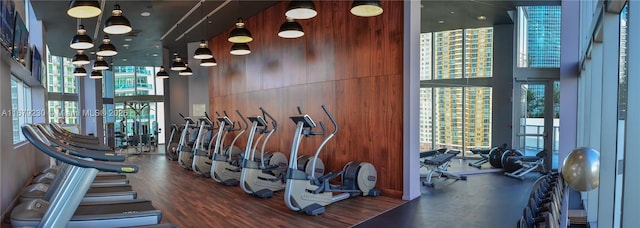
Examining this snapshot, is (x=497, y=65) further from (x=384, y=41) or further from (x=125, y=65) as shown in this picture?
(x=125, y=65)

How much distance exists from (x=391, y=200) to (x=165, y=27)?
26.2ft

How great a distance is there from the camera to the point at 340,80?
6.90 meters

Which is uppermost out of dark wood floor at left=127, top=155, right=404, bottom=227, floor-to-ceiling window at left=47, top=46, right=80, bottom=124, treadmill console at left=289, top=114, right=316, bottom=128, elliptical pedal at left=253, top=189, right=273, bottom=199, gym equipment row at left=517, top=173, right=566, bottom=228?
floor-to-ceiling window at left=47, top=46, right=80, bottom=124

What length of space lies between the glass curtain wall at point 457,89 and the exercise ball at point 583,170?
542cm

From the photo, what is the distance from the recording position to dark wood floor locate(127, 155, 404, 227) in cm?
464

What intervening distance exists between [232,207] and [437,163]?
12.6ft

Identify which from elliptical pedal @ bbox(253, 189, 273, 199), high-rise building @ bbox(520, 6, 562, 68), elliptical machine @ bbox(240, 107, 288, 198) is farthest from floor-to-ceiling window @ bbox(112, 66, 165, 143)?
high-rise building @ bbox(520, 6, 562, 68)

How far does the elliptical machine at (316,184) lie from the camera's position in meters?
4.93

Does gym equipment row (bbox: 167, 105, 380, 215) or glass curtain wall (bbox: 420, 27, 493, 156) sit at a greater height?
glass curtain wall (bbox: 420, 27, 493, 156)

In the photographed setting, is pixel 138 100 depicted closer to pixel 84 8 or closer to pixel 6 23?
pixel 6 23

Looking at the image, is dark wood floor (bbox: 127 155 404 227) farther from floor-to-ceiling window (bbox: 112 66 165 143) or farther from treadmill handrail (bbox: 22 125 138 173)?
floor-to-ceiling window (bbox: 112 66 165 143)

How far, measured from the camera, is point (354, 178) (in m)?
5.92

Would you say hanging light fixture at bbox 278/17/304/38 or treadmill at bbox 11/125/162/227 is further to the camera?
hanging light fixture at bbox 278/17/304/38

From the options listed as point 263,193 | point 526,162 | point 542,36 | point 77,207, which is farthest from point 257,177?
point 542,36
